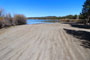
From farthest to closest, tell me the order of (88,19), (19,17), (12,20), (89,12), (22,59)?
(88,19) < (89,12) < (19,17) < (12,20) < (22,59)

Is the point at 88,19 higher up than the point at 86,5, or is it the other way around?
the point at 86,5

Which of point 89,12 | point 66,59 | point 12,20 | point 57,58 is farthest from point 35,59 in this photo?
point 89,12

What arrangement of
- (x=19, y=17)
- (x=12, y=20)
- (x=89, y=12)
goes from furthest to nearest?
1. (x=89, y=12)
2. (x=19, y=17)
3. (x=12, y=20)

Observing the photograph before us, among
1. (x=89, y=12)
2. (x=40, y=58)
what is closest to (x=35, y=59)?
(x=40, y=58)

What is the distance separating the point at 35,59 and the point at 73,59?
1.37 m

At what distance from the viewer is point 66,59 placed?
125 inches

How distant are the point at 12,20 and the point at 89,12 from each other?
63.5ft

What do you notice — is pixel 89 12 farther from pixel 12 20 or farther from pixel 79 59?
pixel 79 59

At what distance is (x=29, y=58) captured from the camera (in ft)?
10.6

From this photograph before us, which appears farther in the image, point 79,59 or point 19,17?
point 19,17

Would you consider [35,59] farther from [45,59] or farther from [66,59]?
[66,59]

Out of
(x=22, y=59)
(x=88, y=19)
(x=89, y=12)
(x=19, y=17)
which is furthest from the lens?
(x=88, y=19)

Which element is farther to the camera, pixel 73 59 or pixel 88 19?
pixel 88 19

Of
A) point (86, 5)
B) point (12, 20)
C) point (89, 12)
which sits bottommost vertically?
point (12, 20)
